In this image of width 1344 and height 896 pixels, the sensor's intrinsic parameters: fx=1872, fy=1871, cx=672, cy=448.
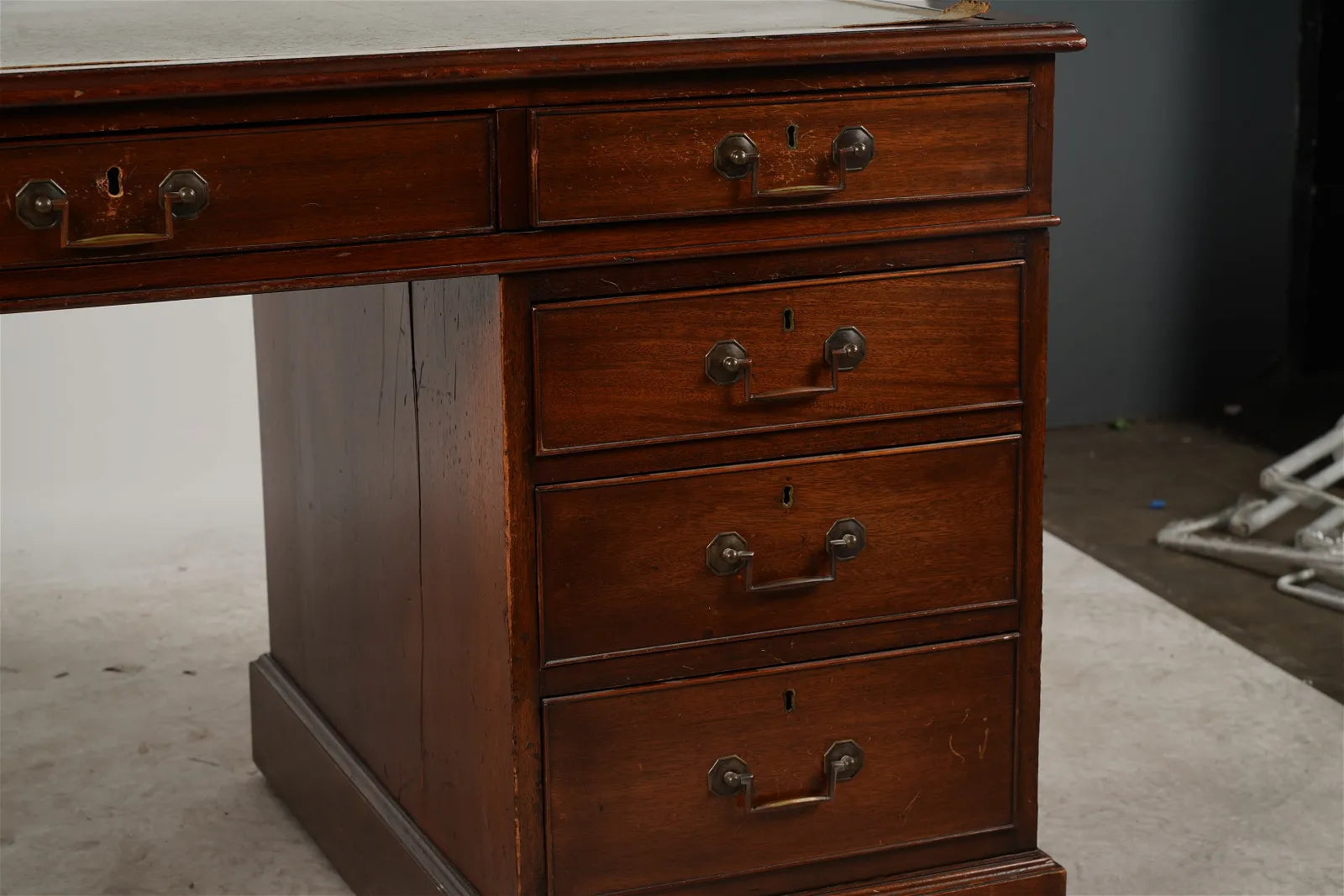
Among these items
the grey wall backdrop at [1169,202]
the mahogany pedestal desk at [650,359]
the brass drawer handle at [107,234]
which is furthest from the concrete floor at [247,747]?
the grey wall backdrop at [1169,202]

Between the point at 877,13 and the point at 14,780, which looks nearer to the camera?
the point at 877,13

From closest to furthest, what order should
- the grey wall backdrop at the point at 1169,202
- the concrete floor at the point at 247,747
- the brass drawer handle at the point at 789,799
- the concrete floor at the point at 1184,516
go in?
the brass drawer handle at the point at 789,799
the concrete floor at the point at 247,747
the concrete floor at the point at 1184,516
the grey wall backdrop at the point at 1169,202

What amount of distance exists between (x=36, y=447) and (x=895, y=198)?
2.47 metres

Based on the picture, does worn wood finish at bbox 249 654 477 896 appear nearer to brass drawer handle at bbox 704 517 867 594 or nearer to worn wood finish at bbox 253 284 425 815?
worn wood finish at bbox 253 284 425 815

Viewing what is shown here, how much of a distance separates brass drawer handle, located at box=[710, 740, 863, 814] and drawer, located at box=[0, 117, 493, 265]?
61 cm

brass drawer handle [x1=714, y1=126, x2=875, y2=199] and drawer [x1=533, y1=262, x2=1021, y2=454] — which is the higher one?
brass drawer handle [x1=714, y1=126, x2=875, y2=199]

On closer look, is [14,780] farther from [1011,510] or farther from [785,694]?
[1011,510]

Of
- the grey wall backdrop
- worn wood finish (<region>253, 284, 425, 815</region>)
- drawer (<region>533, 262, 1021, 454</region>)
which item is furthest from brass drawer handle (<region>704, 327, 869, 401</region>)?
the grey wall backdrop

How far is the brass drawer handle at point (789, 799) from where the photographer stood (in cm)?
190

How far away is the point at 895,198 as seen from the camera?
181cm

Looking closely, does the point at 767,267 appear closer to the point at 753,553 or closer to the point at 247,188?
the point at 753,553

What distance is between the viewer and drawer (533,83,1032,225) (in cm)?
169

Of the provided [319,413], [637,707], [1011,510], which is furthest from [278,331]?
[1011,510]

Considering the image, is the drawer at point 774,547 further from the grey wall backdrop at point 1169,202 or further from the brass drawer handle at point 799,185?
the grey wall backdrop at point 1169,202
